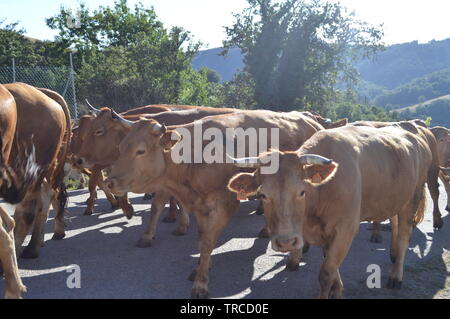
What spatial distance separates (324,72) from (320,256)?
25.5 metres

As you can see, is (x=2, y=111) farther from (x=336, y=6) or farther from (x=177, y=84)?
(x=336, y=6)

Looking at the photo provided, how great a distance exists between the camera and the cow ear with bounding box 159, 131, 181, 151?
527cm

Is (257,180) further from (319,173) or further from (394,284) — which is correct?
(394,284)

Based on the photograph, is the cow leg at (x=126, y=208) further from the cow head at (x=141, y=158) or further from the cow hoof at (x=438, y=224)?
the cow hoof at (x=438, y=224)

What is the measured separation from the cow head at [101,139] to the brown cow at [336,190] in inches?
137

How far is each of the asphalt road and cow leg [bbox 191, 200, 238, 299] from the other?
18 centimetres

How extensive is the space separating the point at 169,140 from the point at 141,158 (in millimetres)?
365

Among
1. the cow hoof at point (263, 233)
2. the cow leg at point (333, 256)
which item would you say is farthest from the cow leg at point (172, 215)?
the cow leg at point (333, 256)

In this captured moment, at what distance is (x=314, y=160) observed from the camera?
13.4 feet

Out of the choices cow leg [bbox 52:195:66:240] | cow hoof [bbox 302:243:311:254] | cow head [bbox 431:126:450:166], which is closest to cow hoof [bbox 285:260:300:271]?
cow hoof [bbox 302:243:311:254]

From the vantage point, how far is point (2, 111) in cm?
459

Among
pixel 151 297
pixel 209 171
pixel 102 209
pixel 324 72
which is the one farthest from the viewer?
pixel 324 72

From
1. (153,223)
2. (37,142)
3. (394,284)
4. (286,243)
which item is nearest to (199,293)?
(286,243)

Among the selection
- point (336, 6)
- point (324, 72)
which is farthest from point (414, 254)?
point (336, 6)
